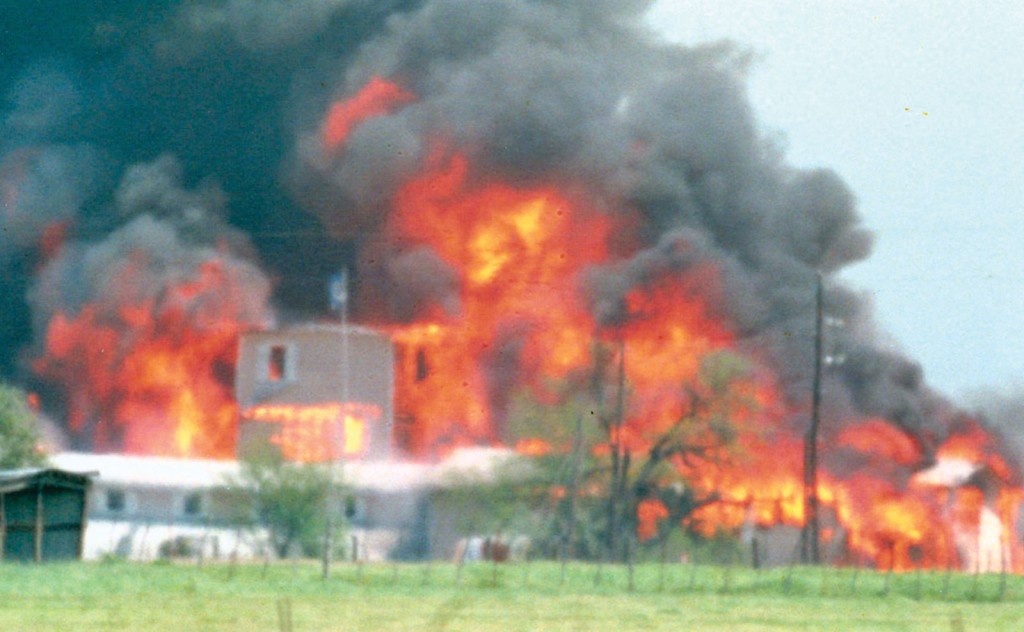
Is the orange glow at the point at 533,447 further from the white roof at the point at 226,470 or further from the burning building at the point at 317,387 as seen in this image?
the burning building at the point at 317,387

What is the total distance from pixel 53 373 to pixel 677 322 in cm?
3493

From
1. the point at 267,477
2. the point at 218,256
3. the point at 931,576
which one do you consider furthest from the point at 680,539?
the point at 218,256

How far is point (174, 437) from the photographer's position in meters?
89.1

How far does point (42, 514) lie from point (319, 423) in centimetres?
3050

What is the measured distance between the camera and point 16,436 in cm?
6969

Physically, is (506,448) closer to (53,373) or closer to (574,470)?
(574,470)

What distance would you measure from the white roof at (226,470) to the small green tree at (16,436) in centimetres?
169

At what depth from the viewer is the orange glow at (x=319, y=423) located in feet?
259

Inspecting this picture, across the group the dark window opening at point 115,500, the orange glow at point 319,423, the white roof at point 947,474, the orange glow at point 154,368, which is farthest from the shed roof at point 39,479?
the white roof at point 947,474

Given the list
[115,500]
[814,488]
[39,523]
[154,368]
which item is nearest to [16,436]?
[115,500]

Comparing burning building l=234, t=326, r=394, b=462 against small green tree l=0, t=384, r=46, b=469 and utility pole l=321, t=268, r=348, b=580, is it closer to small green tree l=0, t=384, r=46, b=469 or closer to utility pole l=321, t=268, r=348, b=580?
utility pole l=321, t=268, r=348, b=580

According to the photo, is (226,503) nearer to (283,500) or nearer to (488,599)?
(283,500)

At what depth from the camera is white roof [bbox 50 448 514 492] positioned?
236 ft

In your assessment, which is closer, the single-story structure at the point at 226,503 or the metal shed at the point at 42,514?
the metal shed at the point at 42,514
